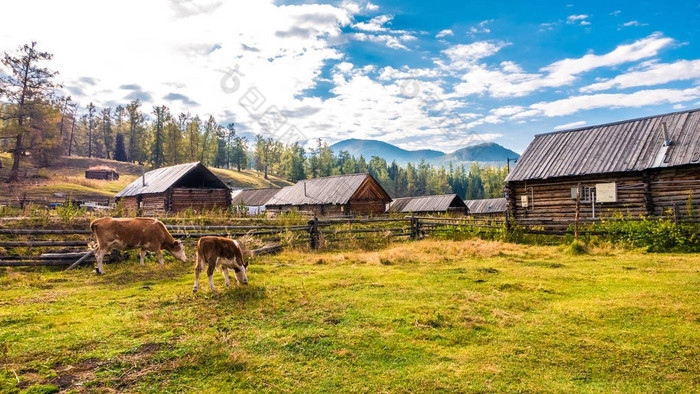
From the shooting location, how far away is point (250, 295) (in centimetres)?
704

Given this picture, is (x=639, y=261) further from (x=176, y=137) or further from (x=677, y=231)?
(x=176, y=137)

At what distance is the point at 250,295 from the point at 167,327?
6.44 feet

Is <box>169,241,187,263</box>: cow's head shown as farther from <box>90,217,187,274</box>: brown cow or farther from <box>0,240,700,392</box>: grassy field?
<box>0,240,700,392</box>: grassy field

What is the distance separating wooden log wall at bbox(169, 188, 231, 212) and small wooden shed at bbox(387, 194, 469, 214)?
21206 millimetres

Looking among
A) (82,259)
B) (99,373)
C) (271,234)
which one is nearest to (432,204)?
(271,234)

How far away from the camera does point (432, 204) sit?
166ft

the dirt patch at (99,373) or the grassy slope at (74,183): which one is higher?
the grassy slope at (74,183)

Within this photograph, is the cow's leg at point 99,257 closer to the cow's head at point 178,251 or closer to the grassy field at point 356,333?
the grassy field at point 356,333

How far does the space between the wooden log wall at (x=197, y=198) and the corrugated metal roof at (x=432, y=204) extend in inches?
838

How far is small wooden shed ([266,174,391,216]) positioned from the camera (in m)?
35.1

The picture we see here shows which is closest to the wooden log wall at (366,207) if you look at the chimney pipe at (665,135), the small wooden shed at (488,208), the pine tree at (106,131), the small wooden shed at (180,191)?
the small wooden shed at (180,191)

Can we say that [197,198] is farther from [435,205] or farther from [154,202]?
[435,205]

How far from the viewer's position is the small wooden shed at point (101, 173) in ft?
210

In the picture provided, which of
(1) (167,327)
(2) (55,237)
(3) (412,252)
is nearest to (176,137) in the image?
(2) (55,237)
